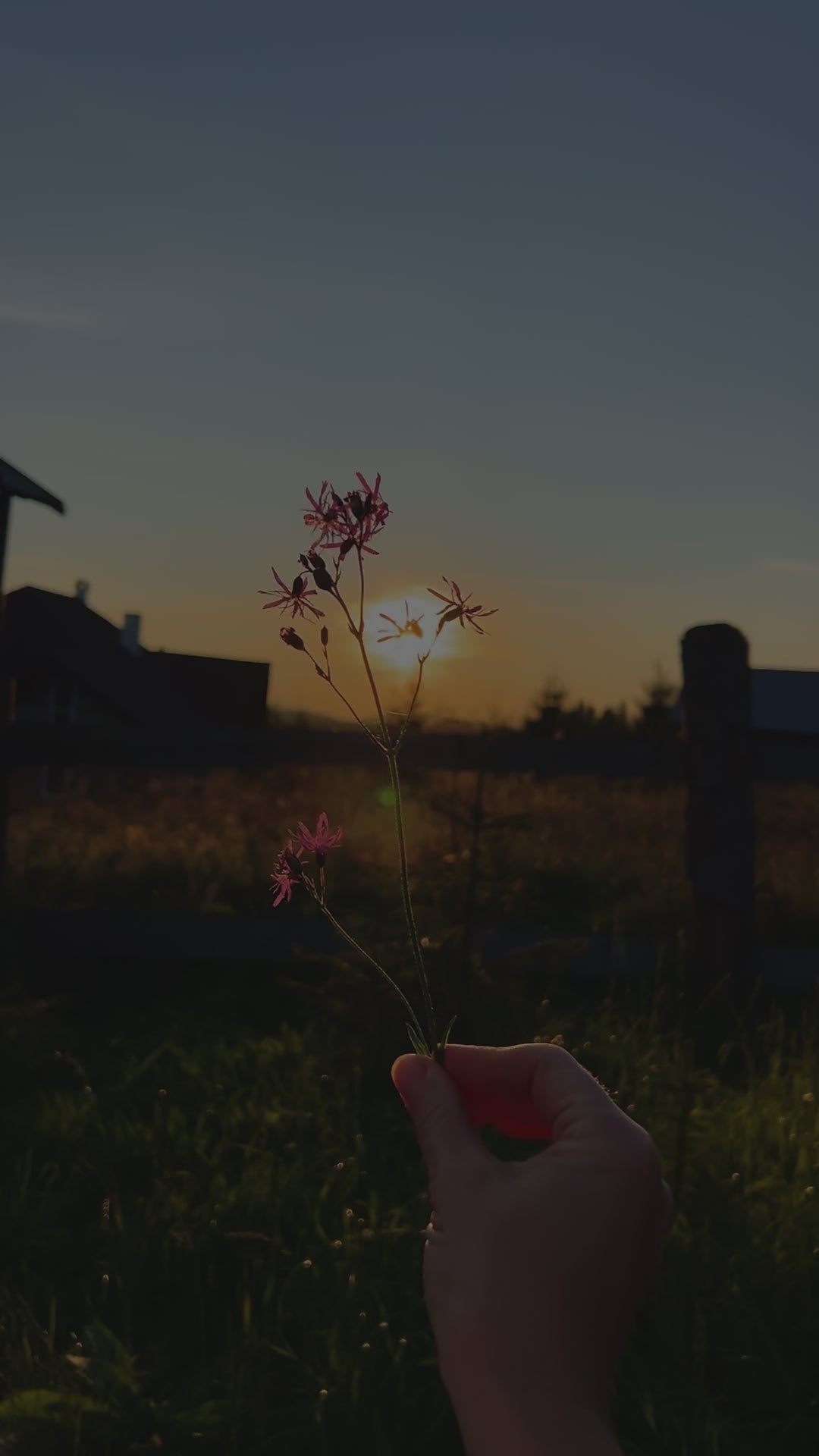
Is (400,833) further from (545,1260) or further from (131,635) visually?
(131,635)

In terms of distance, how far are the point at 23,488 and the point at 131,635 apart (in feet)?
64.1

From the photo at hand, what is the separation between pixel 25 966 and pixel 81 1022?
2.17 ft

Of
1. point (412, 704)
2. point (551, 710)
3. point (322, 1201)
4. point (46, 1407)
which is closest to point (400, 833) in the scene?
point (412, 704)

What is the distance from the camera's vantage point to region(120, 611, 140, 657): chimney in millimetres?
25516

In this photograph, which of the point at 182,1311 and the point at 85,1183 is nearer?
the point at 182,1311

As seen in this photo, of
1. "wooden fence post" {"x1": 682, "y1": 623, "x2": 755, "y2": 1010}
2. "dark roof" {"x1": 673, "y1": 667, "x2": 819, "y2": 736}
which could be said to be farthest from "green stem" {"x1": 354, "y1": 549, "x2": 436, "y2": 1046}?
"dark roof" {"x1": 673, "y1": 667, "x2": 819, "y2": 736}

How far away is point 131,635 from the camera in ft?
84.5

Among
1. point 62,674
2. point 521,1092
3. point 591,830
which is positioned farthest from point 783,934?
point 62,674

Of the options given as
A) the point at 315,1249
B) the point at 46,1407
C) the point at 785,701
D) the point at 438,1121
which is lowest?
the point at 46,1407

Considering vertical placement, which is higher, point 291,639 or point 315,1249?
point 291,639

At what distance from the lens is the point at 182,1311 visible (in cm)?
280

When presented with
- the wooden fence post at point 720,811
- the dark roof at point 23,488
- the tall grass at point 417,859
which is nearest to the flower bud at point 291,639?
the tall grass at point 417,859

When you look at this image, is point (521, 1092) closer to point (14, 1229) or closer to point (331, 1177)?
point (331, 1177)

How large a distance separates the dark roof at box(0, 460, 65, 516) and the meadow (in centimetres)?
230
